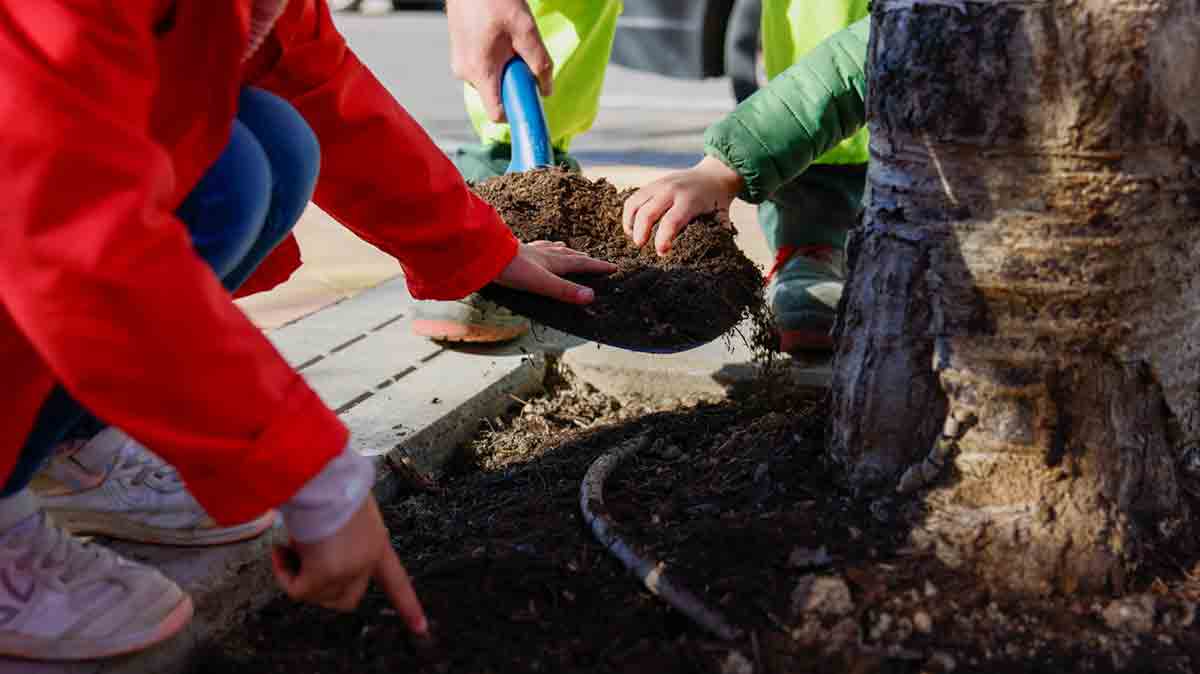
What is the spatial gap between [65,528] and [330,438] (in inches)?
29.3

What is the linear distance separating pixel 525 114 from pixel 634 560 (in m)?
1.10

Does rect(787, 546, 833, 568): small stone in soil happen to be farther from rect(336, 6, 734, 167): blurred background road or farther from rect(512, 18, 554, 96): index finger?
rect(336, 6, 734, 167): blurred background road

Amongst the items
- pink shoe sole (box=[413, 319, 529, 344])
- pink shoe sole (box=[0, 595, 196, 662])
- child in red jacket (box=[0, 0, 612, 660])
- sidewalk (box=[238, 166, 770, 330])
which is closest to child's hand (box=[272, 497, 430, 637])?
child in red jacket (box=[0, 0, 612, 660])

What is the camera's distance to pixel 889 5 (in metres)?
1.48

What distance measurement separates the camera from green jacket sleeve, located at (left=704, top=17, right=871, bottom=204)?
2.17 m

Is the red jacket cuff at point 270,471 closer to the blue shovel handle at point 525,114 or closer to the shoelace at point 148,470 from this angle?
the shoelace at point 148,470

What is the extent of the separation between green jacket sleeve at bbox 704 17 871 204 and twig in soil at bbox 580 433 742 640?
1.92 feet

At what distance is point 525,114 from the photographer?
2.39 metres

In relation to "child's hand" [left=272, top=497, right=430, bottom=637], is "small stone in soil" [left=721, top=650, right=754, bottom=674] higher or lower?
lower

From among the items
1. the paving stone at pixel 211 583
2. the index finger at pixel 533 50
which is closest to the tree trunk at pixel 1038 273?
the paving stone at pixel 211 583

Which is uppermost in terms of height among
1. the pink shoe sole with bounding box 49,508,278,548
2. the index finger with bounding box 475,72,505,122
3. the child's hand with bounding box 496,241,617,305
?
the index finger with bounding box 475,72,505,122

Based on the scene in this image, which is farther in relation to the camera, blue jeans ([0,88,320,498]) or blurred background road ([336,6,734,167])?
blurred background road ([336,6,734,167])

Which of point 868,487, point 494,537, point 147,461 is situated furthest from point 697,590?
point 147,461

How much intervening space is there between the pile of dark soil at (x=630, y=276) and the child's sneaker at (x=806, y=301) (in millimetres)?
403
